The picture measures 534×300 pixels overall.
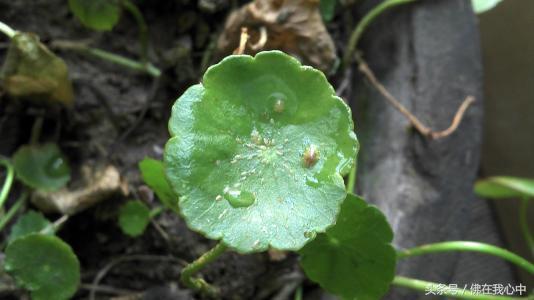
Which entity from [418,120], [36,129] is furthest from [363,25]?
[36,129]

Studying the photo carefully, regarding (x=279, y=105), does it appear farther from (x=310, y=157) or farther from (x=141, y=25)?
(x=141, y=25)

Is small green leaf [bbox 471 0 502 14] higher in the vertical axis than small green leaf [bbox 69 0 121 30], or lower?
higher

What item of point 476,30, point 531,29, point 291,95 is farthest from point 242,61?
point 531,29

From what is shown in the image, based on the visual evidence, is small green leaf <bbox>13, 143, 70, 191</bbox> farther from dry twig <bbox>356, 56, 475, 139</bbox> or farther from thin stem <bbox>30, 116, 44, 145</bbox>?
dry twig <bbox>356, 56, 475, 139</bbox>

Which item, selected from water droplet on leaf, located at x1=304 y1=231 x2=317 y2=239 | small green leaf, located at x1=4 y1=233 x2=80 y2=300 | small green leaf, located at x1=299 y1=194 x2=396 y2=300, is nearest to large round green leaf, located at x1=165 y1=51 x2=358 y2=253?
water droplet on leaf, located at x1=304 y1=231 x2=317 y2=239

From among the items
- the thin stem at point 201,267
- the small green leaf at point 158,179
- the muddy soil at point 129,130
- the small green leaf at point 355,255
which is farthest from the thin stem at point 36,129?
the small green leaf at point 355,255
